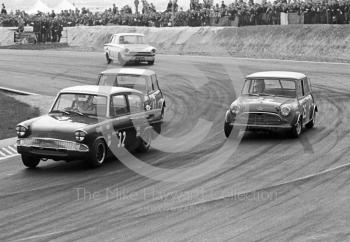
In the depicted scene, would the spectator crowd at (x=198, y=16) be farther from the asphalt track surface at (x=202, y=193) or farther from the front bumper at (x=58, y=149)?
the front bumper at (x=58, y=149)

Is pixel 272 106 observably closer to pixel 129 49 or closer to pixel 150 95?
pixel 150 95

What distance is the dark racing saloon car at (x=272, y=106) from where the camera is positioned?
49.0 feet

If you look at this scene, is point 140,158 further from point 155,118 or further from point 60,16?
point 60,16

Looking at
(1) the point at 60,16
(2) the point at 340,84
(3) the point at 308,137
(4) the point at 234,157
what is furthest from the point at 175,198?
(1) the point at 60,16

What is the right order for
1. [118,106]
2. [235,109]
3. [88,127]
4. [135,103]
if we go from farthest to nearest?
1. [235,109]
2. [135,103]
3. [118,106]
4. [88,127]

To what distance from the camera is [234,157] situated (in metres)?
13.3

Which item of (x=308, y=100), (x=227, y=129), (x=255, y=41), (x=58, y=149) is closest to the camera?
(x=58, y=149)

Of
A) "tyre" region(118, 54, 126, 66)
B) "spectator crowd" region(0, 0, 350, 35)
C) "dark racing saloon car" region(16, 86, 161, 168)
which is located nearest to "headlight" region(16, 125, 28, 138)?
"dark racing saloon car" region(16, 86, 161, 168)

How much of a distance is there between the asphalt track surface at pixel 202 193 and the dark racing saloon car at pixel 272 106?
33cm

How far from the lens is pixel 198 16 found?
4488 centimetres

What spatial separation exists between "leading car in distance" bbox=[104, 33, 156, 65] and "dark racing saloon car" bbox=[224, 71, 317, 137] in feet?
49.5

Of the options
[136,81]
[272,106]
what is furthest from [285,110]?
[136,81]

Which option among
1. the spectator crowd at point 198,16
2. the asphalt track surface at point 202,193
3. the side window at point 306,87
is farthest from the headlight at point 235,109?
the spectator crowd at point 198,16

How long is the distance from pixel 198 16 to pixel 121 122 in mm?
32828
